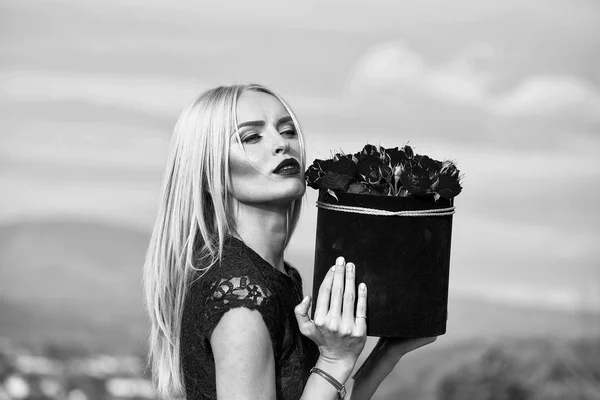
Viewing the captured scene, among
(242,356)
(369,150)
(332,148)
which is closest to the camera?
(242,356)

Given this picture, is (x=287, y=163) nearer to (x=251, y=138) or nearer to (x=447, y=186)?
(x=251, y=138)

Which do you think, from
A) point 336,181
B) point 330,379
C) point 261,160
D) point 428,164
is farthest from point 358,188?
point 330,379

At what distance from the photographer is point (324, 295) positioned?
195 cm

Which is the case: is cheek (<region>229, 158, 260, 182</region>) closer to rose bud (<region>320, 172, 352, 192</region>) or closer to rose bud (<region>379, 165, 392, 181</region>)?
rose bud (<region>320, 172, 352, 192</region>)

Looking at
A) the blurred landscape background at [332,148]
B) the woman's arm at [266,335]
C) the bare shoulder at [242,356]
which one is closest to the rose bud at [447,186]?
the woman's arm at [266,335]

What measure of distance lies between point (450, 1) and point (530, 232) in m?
1.33

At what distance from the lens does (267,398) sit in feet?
6.37

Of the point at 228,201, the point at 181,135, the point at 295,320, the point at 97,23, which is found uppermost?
the point at 97,23

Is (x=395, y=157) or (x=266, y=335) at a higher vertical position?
(x=395, y=157)

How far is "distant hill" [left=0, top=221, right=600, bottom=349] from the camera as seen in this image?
505 centimetres

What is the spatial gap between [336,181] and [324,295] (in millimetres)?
236

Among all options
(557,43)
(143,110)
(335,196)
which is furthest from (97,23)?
(335,196)

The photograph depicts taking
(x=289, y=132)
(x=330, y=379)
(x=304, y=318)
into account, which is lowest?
(x=330, y=379)

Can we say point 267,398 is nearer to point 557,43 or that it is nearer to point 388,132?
point 388,132
